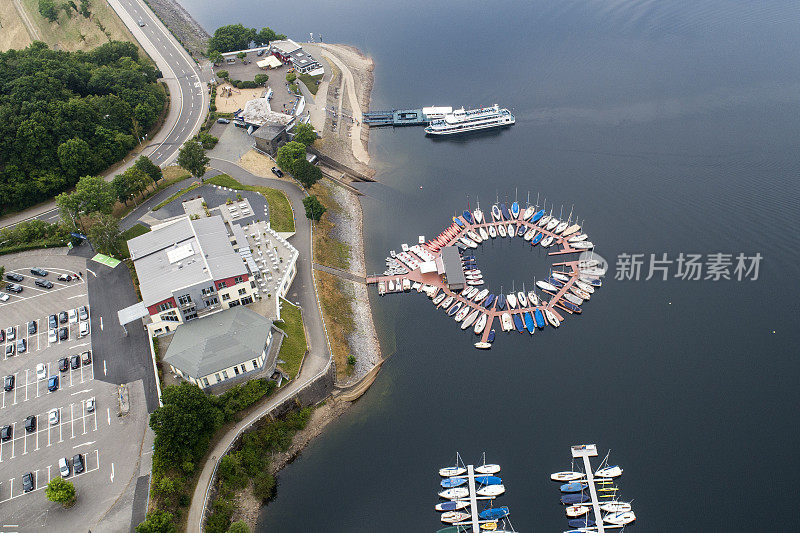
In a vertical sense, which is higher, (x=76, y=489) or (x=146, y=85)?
(x=146, y=85)

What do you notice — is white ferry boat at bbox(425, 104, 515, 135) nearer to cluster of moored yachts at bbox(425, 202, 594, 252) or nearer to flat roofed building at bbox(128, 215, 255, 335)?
cluster of moored yachts at bbox(425, 202, 594, 252)

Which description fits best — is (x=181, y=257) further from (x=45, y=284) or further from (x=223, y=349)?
(x=45, y=284)

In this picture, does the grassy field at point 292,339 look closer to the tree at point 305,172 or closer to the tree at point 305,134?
the tree at point 305,172

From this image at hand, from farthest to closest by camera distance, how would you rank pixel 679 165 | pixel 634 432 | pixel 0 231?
1. pixel 679 165
2. pixel 0 231
3. pixel 634 432

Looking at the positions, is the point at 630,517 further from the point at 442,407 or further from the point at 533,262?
the point at 533,262

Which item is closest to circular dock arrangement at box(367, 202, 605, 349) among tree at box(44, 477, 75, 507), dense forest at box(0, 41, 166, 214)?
tree at box(44, 477, 75, 507)

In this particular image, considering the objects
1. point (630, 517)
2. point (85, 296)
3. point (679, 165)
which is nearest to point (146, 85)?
point (85, 296)

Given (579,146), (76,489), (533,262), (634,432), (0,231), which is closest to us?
(76,489)
